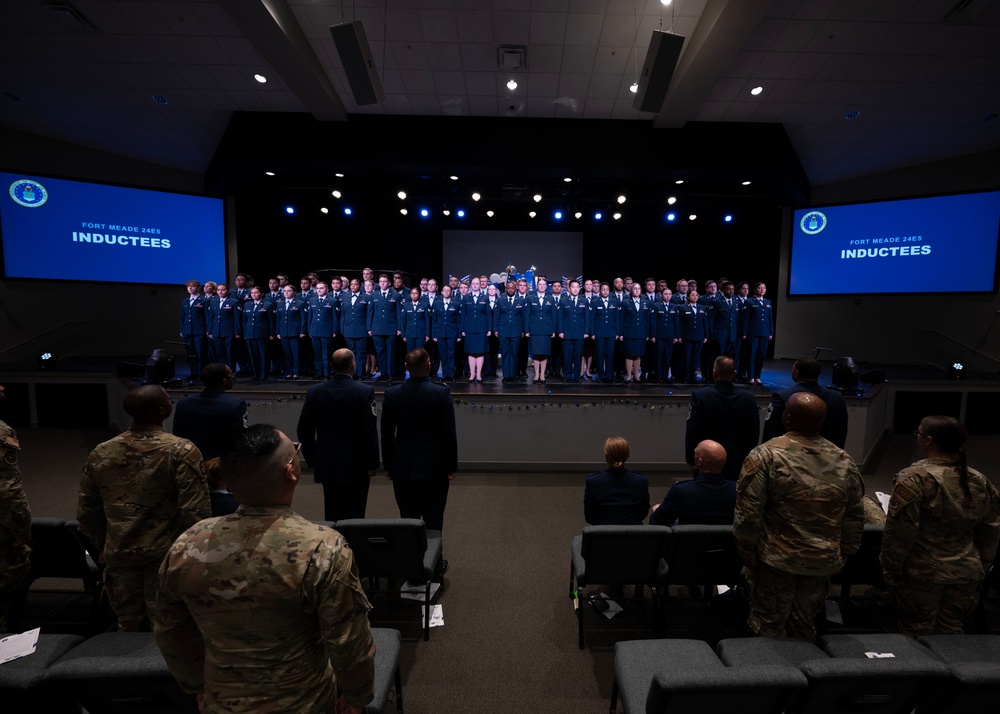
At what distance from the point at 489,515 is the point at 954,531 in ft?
11.2

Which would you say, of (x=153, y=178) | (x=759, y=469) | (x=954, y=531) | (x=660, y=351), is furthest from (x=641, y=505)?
(x=153, y=178)

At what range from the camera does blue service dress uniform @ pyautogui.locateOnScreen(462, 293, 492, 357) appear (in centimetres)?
719

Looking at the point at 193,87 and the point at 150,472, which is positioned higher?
the point at 193,87

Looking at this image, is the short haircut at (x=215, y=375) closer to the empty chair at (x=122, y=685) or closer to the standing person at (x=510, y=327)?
the empty chair at (x=122, y=685)

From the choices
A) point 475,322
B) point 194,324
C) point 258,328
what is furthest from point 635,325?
point 194,324

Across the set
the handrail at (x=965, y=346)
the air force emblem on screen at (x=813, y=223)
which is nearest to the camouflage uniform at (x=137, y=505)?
the air force emblem on screen at (x=813, y=223)

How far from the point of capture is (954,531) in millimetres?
2252

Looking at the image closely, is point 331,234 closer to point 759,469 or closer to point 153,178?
point 153,178

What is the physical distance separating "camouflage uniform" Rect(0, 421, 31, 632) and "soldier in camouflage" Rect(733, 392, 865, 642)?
353 cm

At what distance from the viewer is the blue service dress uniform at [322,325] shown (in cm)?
730

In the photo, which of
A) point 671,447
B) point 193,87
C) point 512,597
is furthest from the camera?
point 193,87

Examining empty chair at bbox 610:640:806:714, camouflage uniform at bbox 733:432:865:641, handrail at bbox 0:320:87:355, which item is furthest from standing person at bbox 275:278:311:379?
empty chair at bbox 610:640:806:714

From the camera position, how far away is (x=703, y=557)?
263 cm

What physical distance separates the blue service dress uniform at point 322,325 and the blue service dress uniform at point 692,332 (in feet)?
17.7
